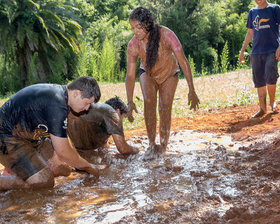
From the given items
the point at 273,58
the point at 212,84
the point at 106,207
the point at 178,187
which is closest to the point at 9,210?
the point at 106,207

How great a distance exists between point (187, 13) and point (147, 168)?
→ 19.6 meters

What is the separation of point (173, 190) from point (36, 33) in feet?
46.3

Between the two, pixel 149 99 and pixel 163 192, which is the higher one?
pixel 149 99

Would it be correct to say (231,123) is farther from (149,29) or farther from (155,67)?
(149,29)

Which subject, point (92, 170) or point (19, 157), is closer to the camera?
point (19, 157)

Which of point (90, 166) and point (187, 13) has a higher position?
point (187, 13)

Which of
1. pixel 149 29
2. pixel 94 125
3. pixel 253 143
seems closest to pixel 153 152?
pixel 94 125

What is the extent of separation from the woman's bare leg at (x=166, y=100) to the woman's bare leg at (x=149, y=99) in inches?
4.2

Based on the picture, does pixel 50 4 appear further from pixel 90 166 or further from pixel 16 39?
pixel 90 166

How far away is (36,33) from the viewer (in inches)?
632

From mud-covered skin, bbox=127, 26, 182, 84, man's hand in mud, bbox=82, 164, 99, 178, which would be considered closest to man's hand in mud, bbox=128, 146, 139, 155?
man's hand in mud, bbox=82, 164, 99, 178

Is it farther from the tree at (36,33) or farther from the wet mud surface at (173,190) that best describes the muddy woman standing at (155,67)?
the tree at (36,33)

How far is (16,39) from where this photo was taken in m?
16.2

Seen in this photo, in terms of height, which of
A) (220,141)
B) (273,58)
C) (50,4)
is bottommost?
(220,141)
